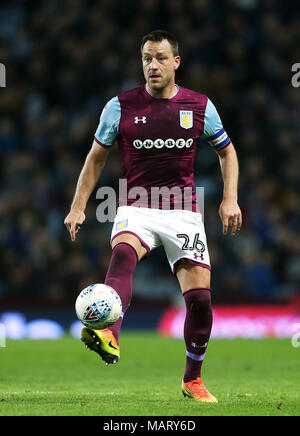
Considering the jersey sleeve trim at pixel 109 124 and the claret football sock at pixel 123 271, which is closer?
the claret football sock at pixel 123 271

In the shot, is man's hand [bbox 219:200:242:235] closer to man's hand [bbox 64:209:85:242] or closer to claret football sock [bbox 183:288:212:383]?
claret football sock [bbox 183:288:212:383]

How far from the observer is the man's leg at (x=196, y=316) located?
6527 millimetres

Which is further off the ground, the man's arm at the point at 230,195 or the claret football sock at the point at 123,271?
the man's arm at the point at 230,195

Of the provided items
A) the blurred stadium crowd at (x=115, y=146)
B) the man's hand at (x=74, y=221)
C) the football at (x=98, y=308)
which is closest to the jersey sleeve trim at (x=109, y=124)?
the man's hand at (x=74, y=221)

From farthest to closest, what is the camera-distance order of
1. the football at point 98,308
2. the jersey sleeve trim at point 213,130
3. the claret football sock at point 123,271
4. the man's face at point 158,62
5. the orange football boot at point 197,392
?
the jersey sleeve trim at point 213,130 < the man's face at point 158,62 < the orange football boot at point 197,392 < the claret football sock at point 123,271 < the football at point 98,308

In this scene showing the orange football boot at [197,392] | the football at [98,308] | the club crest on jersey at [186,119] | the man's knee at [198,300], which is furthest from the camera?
the club crest on jersey at [186,119]

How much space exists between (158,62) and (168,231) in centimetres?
122

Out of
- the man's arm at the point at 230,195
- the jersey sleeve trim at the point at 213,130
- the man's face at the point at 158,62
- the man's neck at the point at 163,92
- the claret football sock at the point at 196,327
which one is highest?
the man's face at the point at 158,62

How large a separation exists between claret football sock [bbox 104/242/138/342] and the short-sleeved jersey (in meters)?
0.46

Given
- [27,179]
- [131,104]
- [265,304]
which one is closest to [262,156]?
[265,304]

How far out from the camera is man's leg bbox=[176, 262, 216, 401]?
6527 millimetres

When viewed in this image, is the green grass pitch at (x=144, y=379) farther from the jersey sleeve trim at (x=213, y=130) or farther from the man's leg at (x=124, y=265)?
the jersey sleeve trim at (x=213, y=130)

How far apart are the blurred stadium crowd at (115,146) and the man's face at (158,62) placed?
8484mm

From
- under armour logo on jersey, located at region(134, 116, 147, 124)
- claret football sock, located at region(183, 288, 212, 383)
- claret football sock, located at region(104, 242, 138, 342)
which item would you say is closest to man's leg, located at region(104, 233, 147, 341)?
claret football sock, located at region(104, 242, 138, 342)
